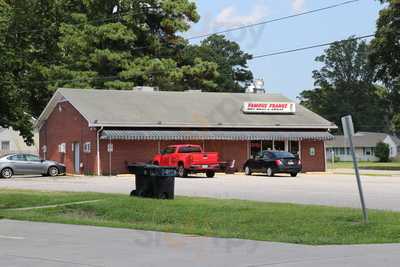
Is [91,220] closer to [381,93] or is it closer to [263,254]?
[263,254]

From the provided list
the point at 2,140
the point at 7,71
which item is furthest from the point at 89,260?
the point at 2,140

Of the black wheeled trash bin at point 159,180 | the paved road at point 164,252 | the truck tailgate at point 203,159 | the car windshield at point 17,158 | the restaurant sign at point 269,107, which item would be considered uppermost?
the restaurant sign at point 269,107

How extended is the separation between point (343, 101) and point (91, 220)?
116 meters

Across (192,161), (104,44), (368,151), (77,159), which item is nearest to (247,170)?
(192,161)

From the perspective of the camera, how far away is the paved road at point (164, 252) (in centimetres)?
1164

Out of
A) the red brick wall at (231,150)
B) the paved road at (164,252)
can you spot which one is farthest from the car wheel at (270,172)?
the paved road at (164,252)

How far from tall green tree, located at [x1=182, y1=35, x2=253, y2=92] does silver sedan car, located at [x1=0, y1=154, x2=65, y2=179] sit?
125 ft

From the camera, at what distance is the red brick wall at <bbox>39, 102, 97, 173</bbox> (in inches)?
1845

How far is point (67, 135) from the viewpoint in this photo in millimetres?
50344

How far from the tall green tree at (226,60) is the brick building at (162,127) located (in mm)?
29141

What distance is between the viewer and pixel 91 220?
1905 cm

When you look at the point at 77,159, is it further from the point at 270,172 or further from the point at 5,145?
the point at 5,145

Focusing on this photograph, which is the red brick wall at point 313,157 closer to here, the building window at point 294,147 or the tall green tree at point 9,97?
the building window at point 294,147

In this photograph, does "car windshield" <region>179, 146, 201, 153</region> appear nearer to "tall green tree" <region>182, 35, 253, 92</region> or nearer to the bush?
"tall green tree" <region>182, 35, 253, 92</region>
